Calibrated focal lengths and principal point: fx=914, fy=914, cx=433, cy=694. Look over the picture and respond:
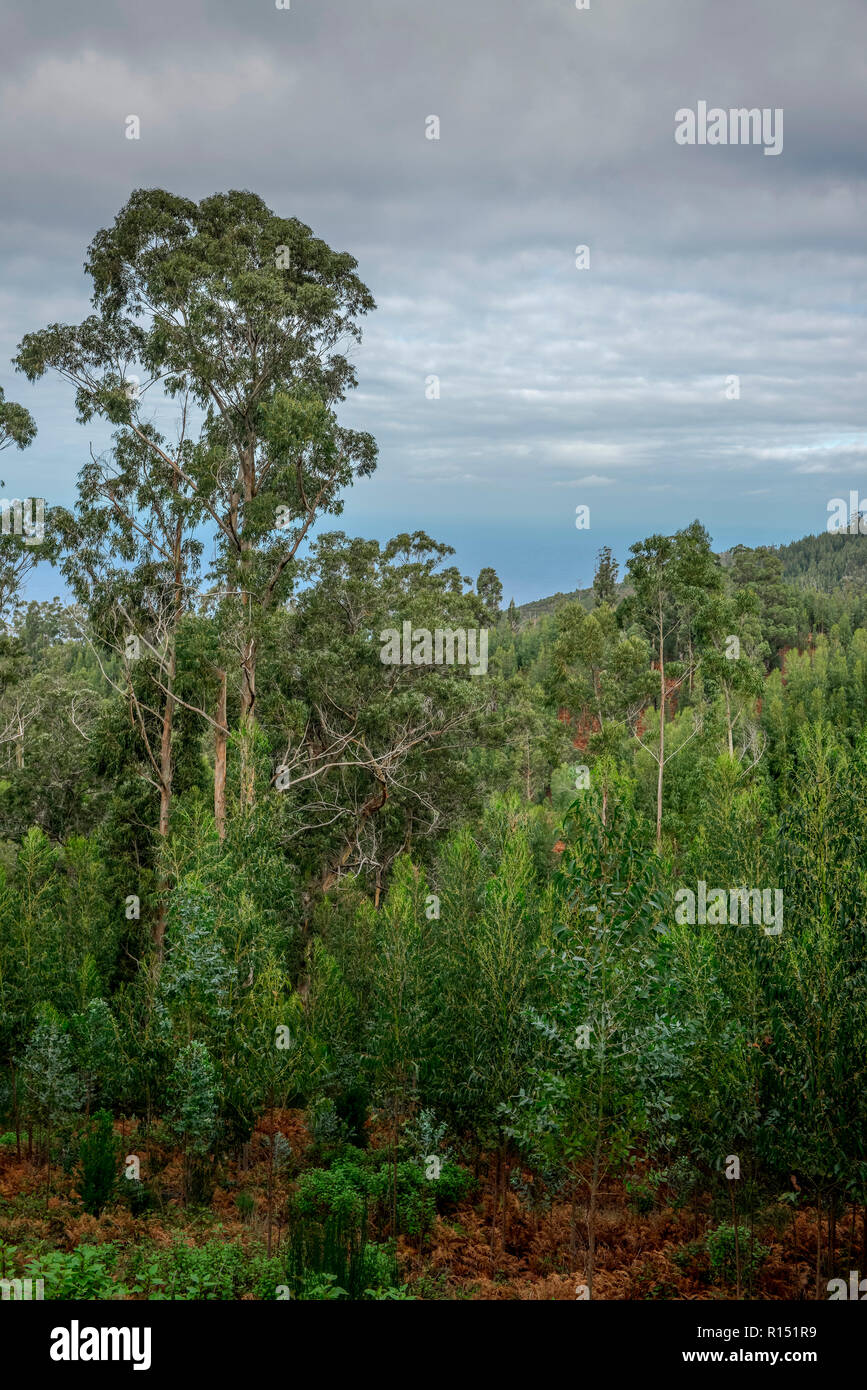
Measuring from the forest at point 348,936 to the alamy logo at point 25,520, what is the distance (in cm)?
64

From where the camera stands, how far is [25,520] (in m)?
26.3

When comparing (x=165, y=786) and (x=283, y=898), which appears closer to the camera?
(x=283, y=898)

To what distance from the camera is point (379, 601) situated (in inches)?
1163

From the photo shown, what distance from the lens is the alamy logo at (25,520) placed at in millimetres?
25609

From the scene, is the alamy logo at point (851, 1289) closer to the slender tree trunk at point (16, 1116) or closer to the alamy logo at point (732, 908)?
the alamy logo at point (732, 908)

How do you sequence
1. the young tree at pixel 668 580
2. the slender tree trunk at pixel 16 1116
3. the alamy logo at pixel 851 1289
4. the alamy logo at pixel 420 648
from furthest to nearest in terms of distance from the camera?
the young tree at pixel 668 580
the alamy logo at pixel 420 648
the slender tree trunk at pixel 16 1116
the alamy logo at pixel 851 1289

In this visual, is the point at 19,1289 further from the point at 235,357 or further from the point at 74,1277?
the point at 235,357

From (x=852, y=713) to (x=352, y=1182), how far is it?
68.1m

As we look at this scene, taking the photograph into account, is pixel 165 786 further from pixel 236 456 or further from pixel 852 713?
pixel 852 713

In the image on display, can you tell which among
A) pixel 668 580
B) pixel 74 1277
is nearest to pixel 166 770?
pixel 74 1277

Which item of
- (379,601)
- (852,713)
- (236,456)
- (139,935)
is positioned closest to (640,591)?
(379,601)
